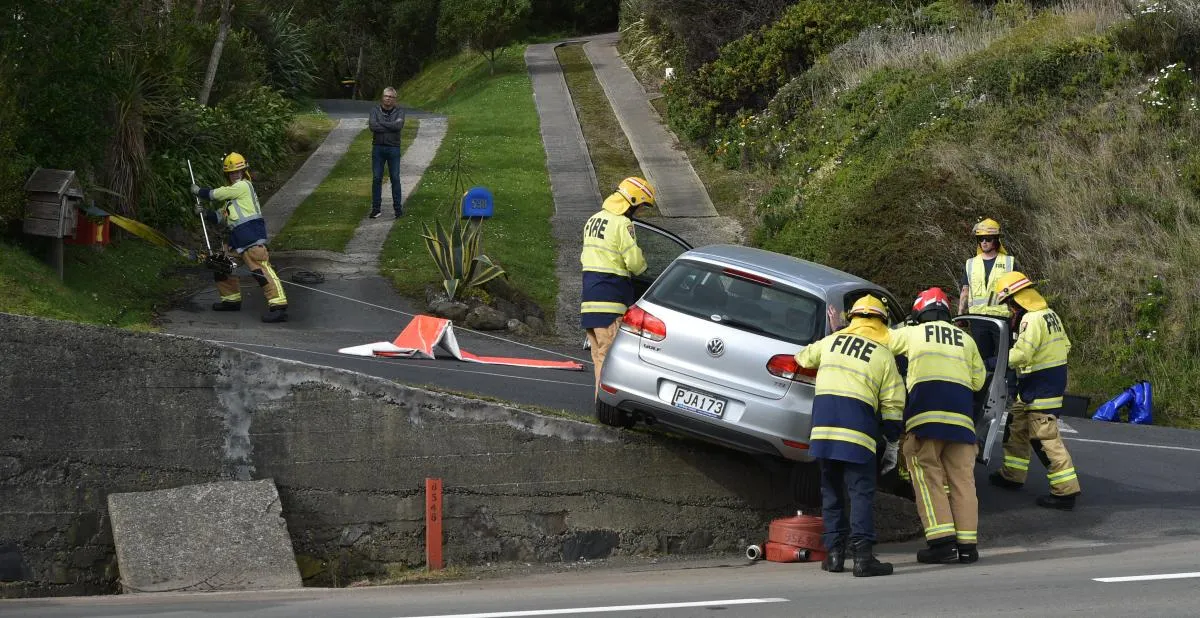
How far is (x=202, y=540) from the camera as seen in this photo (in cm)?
813

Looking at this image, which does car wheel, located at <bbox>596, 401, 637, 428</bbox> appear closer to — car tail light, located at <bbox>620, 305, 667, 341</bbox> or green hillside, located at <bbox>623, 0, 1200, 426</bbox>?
car tail light, located at <bbox>620, 305, 667, 341</bbox>

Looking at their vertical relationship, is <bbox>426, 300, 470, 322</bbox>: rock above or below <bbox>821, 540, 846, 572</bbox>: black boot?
above

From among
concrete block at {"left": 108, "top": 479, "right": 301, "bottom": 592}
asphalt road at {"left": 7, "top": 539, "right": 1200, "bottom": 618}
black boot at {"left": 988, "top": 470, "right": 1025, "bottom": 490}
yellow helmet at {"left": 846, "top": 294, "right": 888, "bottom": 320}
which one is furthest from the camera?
black boot at {"left": 988, "top": 470, "right": 1025, "bottom": 490}

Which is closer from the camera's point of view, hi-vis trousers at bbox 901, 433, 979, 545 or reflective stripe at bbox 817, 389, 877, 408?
reflective stripe at bbox 817, 389, 877, 408

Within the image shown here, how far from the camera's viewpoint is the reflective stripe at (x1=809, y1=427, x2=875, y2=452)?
8039 mm

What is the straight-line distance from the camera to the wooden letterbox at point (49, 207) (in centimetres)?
1362

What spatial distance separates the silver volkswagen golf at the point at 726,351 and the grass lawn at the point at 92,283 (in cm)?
594

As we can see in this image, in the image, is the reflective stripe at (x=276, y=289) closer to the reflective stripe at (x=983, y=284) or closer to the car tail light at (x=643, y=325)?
the car tail light at (x=643, y=325)

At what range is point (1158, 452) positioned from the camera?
12156mm

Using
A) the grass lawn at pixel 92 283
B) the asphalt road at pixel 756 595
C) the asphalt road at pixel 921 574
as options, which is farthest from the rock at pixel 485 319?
the asphalt road at pixel 756 595

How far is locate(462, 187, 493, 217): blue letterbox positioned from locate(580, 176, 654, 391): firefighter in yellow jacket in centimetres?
840

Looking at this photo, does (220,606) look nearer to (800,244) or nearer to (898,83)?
(800,244)

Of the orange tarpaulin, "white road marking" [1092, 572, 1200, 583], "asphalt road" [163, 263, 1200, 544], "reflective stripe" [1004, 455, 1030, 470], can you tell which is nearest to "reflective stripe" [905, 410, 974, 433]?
"white road marking" [1092, 572, 1200, 583]

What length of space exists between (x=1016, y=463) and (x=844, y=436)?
126 inches
